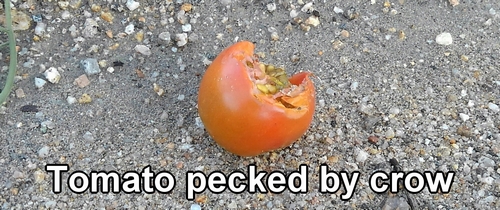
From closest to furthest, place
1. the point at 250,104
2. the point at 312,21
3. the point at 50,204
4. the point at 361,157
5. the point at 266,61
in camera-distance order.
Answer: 1. the point at 250,104
2. the point at 50,204
3. the point at 361,157
4. the point at 266,61
5. the point at 312,21

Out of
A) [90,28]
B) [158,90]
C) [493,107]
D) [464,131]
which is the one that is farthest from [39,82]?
[493,107]

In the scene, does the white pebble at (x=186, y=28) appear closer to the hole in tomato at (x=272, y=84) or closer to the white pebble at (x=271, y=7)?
the white pebble at (x=271, y=7)

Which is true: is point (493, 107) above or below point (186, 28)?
above

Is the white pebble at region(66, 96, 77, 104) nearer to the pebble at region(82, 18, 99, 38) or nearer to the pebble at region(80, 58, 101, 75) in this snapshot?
the pebble at region(80, 58, 101, 75)

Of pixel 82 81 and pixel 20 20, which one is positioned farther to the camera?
pixel 20 20

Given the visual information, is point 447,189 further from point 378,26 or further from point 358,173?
point 378,26

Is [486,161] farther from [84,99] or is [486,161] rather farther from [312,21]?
[84,99]

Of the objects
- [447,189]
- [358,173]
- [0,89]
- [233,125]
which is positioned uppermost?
[447,189]

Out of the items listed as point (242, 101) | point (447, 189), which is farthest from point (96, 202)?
point (447, 189)

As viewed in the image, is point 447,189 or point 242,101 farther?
point 447,189
